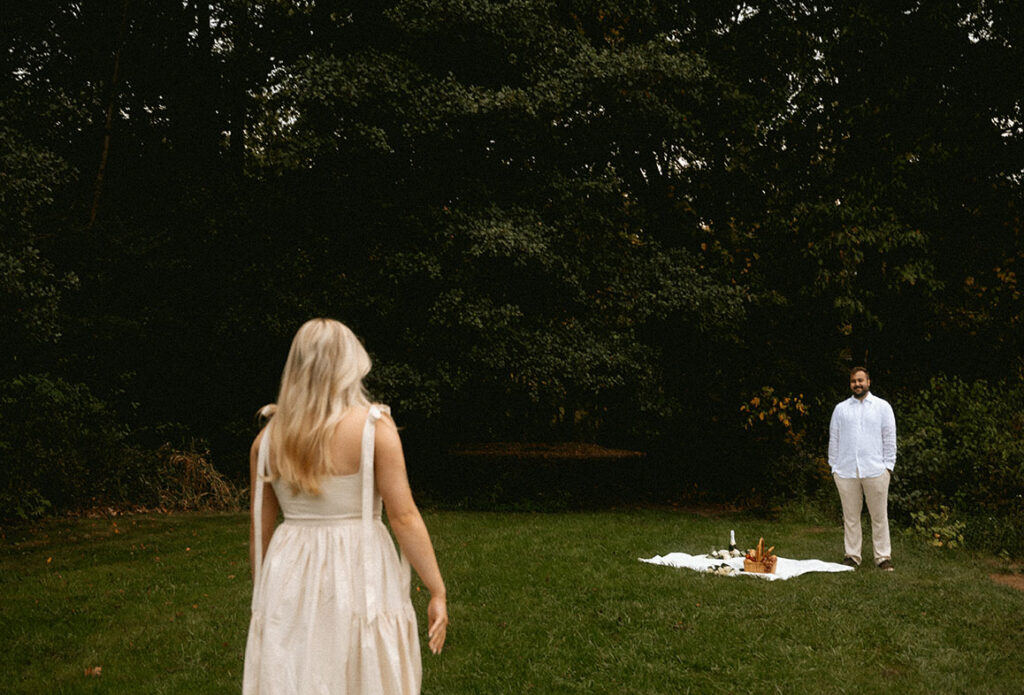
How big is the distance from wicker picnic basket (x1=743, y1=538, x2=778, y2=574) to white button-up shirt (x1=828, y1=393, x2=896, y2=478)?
1.42m

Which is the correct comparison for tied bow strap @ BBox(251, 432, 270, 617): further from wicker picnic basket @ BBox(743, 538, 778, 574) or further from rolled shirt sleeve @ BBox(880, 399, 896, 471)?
rolled shirt sleeve @ BBox(880, 399, 896, 471)

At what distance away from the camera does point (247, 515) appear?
1391 cm

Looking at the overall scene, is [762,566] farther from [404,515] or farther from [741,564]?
[404,515]

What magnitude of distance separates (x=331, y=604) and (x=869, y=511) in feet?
27.0

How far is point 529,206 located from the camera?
15039 millimetres

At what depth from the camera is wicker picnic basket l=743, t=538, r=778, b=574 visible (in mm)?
9406

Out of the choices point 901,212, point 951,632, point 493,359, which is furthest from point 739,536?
point 901,212

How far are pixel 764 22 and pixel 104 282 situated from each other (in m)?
12.4

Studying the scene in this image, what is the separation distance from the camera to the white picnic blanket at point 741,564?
9.41 m

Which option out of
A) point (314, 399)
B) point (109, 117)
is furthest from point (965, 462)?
point (109, 117)

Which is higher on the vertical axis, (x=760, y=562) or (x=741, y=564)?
(x=760, y=562)

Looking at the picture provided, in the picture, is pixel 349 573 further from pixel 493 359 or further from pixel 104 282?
pixel 104 282

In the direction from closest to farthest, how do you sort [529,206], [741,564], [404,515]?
[404,515]
[741,564]
[529,206]

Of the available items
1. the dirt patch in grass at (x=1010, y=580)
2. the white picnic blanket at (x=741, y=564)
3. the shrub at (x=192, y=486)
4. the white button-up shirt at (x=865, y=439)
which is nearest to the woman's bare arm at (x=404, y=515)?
the white picnic blanket at (x=741, y=564)
